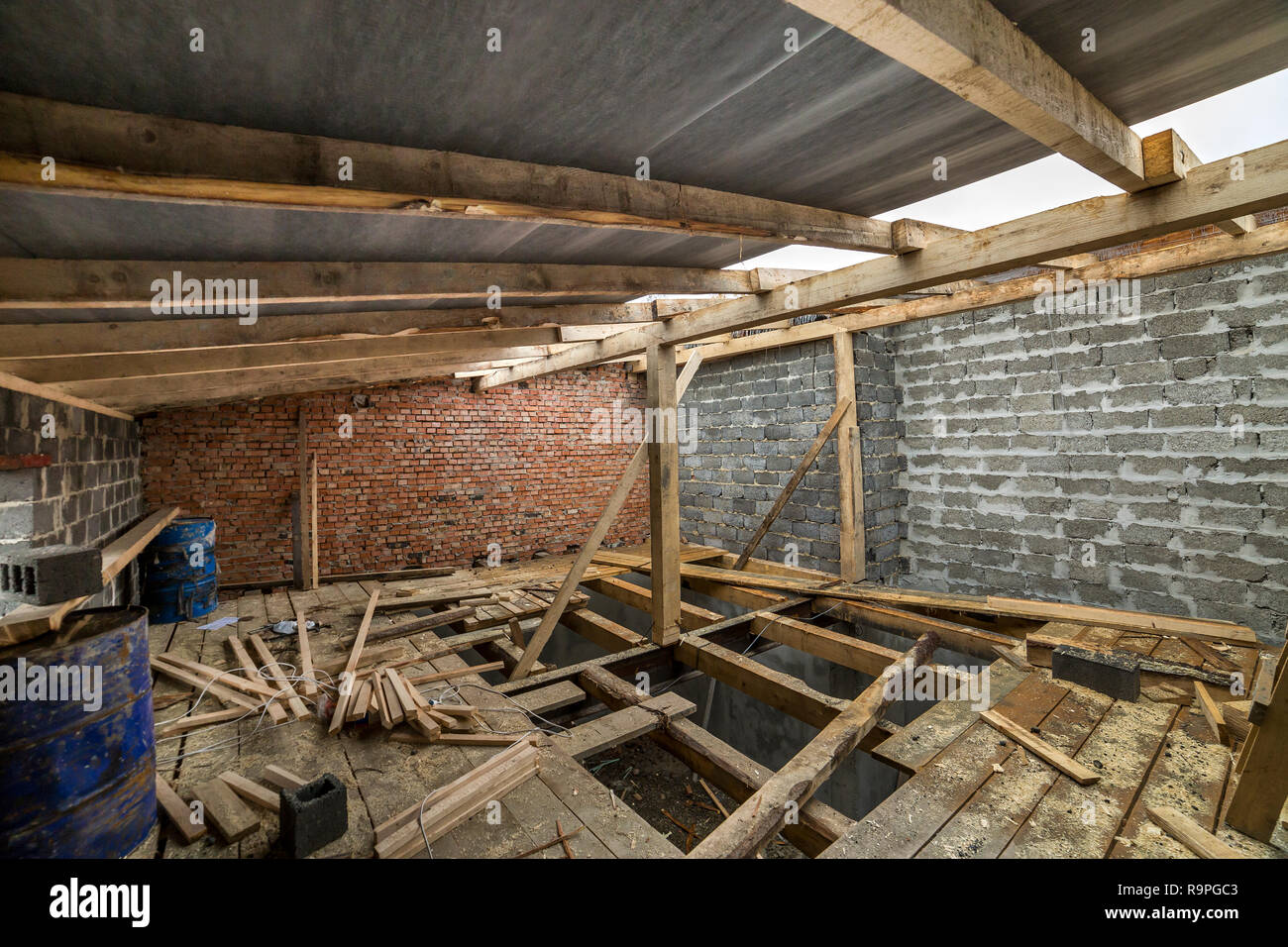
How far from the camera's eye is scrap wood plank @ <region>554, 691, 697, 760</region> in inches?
114

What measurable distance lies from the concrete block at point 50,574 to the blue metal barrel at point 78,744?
13 cm

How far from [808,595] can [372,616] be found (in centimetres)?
391

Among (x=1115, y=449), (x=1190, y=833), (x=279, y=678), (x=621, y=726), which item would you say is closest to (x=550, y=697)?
(x=621, y=726)

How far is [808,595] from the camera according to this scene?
5078 millimetres

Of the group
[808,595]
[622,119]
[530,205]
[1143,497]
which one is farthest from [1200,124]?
[808,595]

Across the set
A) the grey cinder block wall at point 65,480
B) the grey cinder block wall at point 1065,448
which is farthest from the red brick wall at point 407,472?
the grey cinder block wall at point 1065,448

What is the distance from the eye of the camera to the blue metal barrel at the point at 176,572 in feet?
15.7

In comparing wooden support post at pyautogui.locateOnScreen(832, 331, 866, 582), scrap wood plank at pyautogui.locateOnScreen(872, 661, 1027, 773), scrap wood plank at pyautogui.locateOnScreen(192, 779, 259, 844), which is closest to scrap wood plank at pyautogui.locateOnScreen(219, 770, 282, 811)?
scrap wood plank at pyautogui.locateOnScreen(192, 779, 259, 844)

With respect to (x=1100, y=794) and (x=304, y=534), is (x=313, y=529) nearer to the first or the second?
(x=304, y=534)

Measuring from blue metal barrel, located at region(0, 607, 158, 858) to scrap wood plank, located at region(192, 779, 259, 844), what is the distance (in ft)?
0.62

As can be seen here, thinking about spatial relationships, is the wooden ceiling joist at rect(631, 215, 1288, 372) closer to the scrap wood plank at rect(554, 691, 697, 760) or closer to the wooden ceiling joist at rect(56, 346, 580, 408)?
the wooden ceiling joist at rect(56, 346, 580, 408)

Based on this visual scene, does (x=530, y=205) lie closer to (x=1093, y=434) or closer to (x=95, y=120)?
(x=95, y=120)

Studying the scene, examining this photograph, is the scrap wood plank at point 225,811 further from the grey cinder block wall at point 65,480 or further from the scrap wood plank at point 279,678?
the grey cinder block wall at point 65,480
